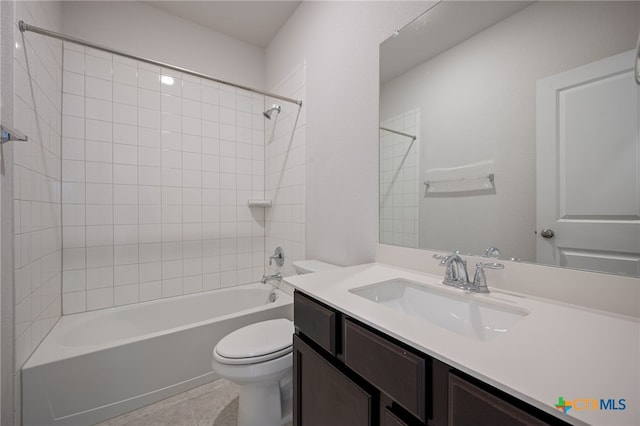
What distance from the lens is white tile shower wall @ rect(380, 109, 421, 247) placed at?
122 cm

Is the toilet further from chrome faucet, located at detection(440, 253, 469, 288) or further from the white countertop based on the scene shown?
chrome faucet, located at detection(440, 253, 469, 288)

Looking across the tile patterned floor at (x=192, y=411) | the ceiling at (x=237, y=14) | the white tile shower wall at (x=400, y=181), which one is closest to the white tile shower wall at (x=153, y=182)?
the ceiling at (x=237, y=14)

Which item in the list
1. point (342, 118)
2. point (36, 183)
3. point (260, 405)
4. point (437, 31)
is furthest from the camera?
point (342, 118)

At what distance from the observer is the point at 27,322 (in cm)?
124

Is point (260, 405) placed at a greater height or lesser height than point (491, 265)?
lesser

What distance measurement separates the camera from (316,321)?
868 millimetres

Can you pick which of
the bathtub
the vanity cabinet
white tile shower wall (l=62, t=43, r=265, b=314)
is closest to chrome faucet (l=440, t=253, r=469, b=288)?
the vanity cabinet

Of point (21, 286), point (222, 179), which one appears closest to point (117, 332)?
point (21, 286)

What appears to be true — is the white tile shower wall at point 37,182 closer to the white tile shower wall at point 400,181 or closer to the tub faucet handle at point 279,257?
the tub faucet handle at point 279,257

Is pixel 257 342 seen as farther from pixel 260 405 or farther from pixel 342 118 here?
pixel 342 118

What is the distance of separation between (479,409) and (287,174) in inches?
77.4

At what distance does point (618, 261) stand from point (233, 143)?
2502mm

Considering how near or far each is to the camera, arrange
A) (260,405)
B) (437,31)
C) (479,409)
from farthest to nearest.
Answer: (260,405) → (437,31) → (479,409)

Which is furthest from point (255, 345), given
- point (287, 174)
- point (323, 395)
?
point (287, 174)
